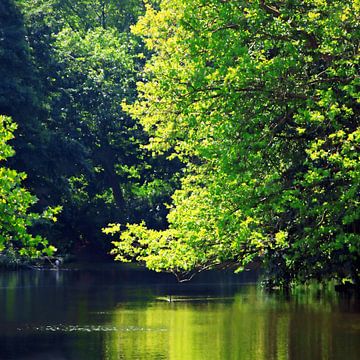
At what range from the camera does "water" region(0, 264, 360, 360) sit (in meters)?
31.7

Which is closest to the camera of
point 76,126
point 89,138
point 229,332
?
point 229,332

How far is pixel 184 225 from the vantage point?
129ft

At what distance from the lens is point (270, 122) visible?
A: 1436 inches

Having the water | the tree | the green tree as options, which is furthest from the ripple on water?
the green tree

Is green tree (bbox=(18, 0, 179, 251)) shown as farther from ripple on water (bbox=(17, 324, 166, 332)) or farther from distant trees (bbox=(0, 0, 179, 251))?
ripple on water (bbox=(17, 324, 166, 332))

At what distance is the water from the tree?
246 centimetres

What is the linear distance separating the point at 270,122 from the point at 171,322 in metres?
8.16

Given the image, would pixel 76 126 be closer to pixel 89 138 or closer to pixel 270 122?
pixel 89 138

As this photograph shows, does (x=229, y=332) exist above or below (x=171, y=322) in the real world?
below

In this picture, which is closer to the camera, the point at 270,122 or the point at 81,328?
the point at 270,122

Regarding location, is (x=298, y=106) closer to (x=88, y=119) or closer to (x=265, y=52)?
(x=265, y=52)

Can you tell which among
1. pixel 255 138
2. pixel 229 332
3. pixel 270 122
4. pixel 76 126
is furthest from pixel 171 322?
pixel 76 126

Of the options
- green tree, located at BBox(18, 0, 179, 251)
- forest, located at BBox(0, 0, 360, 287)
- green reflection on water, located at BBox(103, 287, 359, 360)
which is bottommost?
green reflection on water, located at BBox(103, 287, 359, 360)

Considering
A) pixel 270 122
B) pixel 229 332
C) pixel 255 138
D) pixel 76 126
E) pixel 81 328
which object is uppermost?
pixel 76 126
